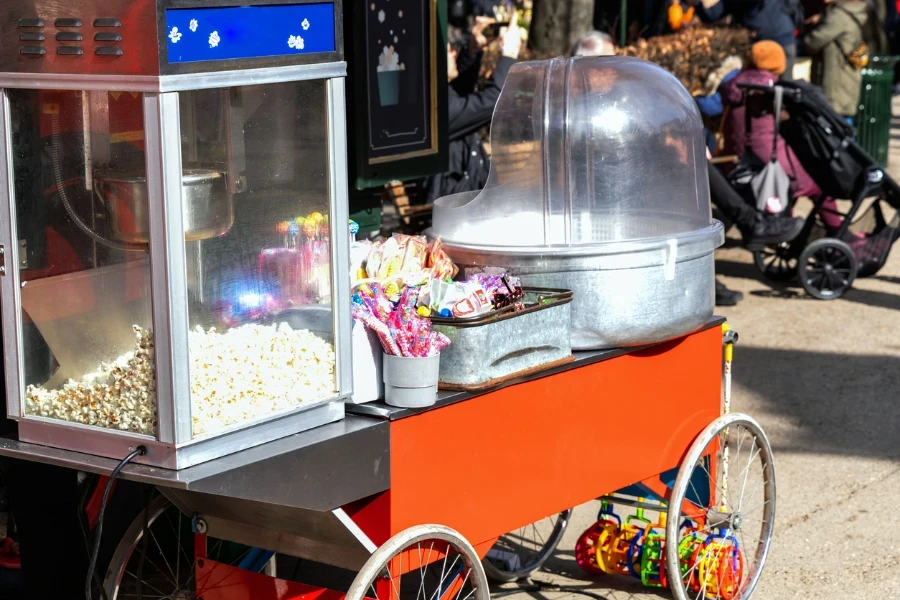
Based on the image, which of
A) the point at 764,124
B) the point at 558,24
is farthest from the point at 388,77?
the point at 558,24

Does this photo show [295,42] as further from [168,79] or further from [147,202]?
[147,202]

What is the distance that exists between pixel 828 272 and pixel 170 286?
20.3 feet

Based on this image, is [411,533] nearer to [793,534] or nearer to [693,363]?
[693,363]

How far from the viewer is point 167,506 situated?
10.6ft

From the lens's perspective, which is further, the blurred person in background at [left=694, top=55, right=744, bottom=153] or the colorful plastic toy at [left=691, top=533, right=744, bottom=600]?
the blurred person in background at [left=694, top=55, right=744, bottom=153]

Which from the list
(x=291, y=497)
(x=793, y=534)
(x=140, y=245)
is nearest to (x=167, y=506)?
(x=291, y=497)

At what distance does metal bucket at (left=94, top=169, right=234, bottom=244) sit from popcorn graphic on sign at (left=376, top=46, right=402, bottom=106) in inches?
109

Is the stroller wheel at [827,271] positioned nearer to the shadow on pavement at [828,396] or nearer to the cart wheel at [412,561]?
the shadow on pavement at [828,396]

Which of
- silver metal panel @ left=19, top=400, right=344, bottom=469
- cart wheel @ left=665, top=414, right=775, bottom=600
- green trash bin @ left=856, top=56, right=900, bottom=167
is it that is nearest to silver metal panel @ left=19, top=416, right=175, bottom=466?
silver metal panel @ left=19, top=400, right=344, bottom=469

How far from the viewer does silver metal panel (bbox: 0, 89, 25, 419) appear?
264cm

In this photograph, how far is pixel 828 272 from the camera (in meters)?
7.84

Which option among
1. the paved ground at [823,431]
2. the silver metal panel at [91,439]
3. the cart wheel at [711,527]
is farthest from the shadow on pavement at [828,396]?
the silver metal panel at [91,439]

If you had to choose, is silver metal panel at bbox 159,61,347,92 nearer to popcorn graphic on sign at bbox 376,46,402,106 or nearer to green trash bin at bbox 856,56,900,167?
popcorn graphic on sign at bbox 376,46,402,106

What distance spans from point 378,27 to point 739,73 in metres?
3.68
